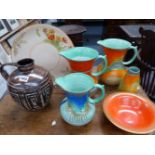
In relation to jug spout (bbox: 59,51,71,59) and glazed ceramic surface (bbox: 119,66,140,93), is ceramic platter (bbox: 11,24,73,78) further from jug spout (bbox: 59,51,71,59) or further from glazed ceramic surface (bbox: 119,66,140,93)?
glazed ceramic surface (bbox: 119,66,140,93)

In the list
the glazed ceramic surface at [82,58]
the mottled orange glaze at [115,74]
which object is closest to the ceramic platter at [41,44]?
the glazed ceramic surface at [82,58]

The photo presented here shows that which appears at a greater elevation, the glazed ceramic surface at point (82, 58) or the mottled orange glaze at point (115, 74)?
the glazed ceramic surface at point (82, 58)

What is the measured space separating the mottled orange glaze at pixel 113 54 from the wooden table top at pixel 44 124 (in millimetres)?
181

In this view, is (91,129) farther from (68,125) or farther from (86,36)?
(86,36)

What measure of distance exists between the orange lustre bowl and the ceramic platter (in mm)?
262

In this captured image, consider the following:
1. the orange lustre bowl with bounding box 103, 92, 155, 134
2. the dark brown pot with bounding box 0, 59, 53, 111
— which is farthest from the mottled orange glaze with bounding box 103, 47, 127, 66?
the dark brown pot with bounding box 0, 59, 53, 111

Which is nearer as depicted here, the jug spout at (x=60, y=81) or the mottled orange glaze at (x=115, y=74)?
the jug spout at (x=60, y=81)

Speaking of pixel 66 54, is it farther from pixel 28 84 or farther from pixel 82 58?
pixel 28 84

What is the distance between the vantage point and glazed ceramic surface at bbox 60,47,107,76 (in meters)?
0.55

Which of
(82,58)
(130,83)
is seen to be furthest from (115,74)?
(82,58)

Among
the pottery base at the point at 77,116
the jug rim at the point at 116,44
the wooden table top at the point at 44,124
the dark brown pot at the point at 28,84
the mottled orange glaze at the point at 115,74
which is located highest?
the jug rim at the point at 116,44

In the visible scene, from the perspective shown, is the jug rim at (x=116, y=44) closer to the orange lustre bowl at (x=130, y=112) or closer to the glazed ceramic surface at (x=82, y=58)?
the glazed ceramic surface at (x=82, y=58)

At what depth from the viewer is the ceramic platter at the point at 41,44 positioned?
646 millimetres

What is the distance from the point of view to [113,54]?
0.62m
